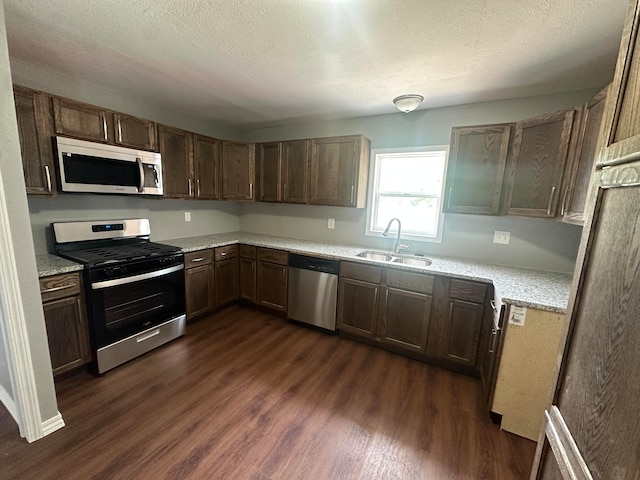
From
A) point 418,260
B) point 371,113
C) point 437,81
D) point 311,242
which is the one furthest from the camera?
point 311,242

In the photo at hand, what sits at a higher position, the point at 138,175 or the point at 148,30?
the point at 148,30

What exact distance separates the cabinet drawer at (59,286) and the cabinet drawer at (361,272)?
2.22 meters

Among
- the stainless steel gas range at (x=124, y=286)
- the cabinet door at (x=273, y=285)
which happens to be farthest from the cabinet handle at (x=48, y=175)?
the cabinet door at (x=273, y=285)

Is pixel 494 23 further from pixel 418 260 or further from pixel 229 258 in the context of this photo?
pixel 229 258

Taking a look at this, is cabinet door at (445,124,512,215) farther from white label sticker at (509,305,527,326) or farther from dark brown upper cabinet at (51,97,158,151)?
dark brown upper cabinet at (51,97,158,151)

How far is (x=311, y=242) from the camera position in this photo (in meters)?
3.49

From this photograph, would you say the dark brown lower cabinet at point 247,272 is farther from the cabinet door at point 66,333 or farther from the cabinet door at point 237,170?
the cabinet door at point 66,333

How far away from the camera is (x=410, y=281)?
2.42 meters

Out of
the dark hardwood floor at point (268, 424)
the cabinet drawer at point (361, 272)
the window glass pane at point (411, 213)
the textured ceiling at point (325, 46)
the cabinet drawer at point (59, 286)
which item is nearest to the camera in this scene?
the textured ceiling at point (325, 46)

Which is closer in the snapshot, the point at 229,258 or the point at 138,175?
the point at 138,175

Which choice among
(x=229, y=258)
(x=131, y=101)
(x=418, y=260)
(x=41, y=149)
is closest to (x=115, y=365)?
(x=229, y=258)

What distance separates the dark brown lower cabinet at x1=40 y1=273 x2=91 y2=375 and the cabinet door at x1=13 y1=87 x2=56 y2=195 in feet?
2.37

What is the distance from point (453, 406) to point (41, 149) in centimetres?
364

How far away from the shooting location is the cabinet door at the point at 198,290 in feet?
9.41
